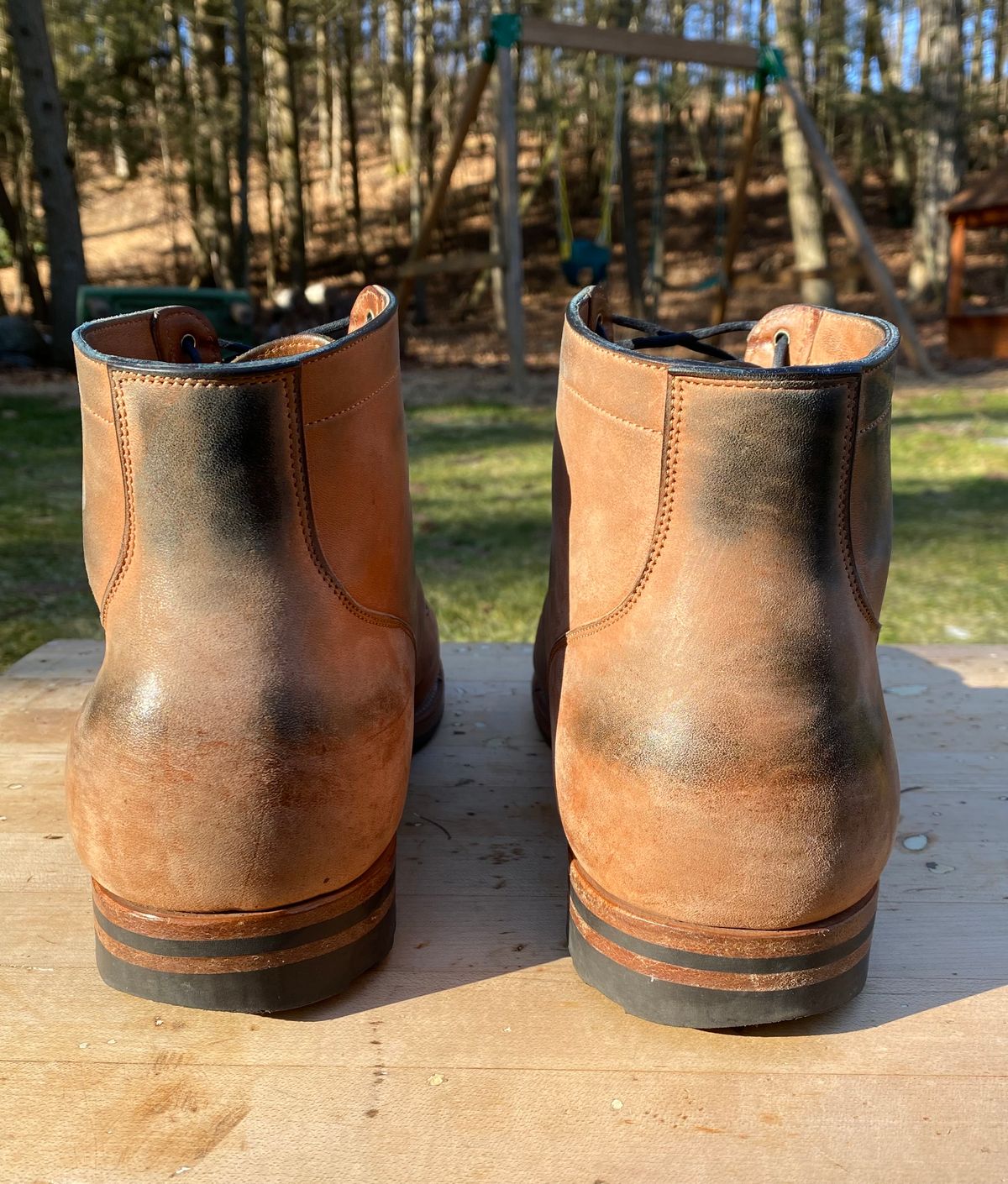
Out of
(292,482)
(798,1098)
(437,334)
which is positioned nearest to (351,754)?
(292,482)

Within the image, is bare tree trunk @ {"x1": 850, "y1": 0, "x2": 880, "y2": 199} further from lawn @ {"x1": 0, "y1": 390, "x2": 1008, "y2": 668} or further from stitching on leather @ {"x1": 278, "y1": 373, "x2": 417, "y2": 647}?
stitching on leather @ {"x1": 278, "y1": 373, "x2": 417, "y2": 647}

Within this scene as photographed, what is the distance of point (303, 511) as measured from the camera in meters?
0.90

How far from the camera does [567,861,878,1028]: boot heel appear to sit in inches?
33.6

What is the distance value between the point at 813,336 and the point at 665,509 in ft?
1.21

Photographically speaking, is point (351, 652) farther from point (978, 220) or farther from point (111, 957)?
point (978, 220)

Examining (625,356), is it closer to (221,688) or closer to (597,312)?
(597,312)

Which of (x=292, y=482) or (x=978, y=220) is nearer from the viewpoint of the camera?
(x=292, y=482)

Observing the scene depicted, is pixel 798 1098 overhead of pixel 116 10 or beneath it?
beneath

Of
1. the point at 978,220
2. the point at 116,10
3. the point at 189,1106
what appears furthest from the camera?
the point at 116,10

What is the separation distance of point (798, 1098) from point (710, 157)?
2193 cm

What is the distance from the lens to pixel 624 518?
92 cm

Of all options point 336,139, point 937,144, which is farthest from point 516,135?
point 336,139

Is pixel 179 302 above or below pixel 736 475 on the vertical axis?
below

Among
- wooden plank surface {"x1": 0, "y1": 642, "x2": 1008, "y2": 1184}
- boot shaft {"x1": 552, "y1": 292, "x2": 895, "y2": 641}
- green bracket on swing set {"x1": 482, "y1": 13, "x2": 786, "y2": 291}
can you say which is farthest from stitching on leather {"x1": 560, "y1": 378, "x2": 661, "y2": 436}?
green bracket on swing set {"x1": 482, "y1": 13, "x2": 786, "y2": 291}
